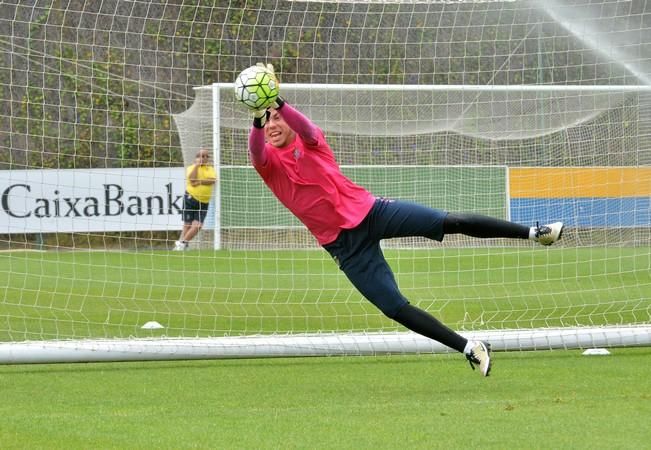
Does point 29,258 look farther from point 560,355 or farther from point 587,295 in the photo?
point 560,355

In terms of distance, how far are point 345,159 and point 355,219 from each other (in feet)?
27.2

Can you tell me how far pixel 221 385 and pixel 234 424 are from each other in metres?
1.65

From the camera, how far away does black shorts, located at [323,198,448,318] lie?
313 inches

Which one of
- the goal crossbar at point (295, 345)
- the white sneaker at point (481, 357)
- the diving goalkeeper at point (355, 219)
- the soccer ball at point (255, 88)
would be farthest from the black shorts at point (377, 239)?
the goal crossbar at point (295, 345)

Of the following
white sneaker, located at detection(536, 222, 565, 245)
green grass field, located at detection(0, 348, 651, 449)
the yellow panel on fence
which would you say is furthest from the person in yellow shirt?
white sneaker, located at detection(536, 222, 565, 245)

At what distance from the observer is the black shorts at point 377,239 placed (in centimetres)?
795

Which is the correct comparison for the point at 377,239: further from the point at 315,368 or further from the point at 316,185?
the point at 315,368

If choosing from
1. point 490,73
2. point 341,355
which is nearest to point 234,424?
point 341,355

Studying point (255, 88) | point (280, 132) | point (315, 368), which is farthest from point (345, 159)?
point (255, 88)

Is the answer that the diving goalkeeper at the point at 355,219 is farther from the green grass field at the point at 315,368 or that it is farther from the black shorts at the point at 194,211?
the black shorts at the point at 194,211

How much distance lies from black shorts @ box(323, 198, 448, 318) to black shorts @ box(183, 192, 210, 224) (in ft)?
24.1

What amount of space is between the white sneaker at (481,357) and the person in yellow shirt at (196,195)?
7.42 metres

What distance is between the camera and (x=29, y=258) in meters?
16.6

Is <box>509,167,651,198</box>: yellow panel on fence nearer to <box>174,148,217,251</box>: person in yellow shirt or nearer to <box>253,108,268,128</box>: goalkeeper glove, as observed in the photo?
<box>174,148,217,251</box>: person in yellow shirt
